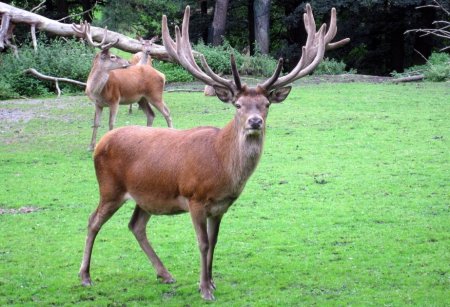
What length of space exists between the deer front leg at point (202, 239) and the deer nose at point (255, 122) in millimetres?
753

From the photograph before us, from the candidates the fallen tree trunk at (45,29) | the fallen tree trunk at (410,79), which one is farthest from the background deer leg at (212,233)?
the fallen tree trunk at (410,79)

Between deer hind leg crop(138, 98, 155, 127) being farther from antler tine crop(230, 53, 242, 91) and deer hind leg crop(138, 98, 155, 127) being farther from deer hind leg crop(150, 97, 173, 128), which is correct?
antler tine crop(230, 53, 242, 91)

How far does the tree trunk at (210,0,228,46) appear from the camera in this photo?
27391mm

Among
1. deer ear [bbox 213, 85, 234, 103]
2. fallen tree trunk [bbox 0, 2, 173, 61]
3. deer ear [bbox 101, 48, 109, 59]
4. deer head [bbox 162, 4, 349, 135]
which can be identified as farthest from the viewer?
fallen tree trunk [bbox 0, 2, 173, 61]

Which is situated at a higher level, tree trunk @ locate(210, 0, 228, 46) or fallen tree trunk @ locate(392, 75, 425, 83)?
tree trunk @ locate(210, 0, 228, 46)

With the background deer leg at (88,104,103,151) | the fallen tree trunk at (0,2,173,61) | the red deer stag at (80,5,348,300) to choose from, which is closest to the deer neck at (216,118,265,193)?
the red deer stag at (80,5,348,300)

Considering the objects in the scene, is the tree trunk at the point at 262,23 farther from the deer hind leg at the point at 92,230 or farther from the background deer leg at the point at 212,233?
the background deer leg at the point at 212,233

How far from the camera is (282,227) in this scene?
Answer: 893 cm

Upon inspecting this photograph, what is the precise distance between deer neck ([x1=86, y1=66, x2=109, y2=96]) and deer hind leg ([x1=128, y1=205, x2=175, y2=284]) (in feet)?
26.8

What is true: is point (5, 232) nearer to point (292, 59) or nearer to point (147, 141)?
point (147, 141)

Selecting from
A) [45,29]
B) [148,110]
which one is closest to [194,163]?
[148,110]

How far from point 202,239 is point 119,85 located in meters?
9.53

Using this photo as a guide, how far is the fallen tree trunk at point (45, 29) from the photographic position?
75.0 ft

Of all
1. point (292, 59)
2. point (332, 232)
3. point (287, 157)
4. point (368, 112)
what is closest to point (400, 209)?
point (332, 232)
